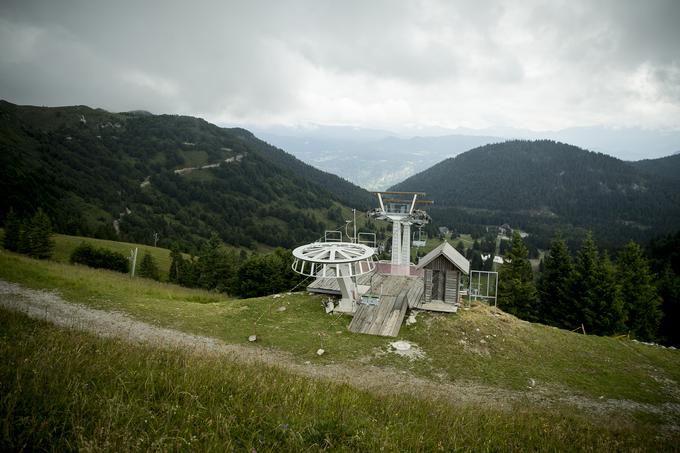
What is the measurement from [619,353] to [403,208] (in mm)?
16712

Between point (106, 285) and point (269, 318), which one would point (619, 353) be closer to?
point (269, 318)

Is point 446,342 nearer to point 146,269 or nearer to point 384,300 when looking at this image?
point 384,300

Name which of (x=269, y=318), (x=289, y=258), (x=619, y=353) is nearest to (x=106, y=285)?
(x=269, y=318)

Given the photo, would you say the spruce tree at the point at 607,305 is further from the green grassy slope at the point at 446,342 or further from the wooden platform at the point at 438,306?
the wooden platform at the point at 438,306

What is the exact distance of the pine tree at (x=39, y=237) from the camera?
4912 cm

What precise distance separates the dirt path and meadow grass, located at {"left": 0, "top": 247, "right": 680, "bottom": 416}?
0.49 m

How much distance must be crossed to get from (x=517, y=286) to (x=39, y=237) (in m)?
61.6

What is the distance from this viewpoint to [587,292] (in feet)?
104

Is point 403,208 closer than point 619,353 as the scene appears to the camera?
No

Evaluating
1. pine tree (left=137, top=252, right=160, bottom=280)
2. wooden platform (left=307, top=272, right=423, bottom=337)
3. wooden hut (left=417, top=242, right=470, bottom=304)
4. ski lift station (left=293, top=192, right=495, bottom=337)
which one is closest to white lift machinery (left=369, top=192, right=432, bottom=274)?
wooden platform (left=307, top=272, right=423, bottom=337)

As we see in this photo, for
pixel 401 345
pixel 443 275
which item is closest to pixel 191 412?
pixel 401 345

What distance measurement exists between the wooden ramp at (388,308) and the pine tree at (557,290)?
18943 mm

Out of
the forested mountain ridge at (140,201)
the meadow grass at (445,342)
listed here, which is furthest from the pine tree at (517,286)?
the forested mountain ridge at (140,201)

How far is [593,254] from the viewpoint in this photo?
108ft
